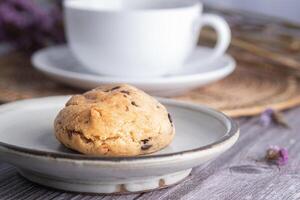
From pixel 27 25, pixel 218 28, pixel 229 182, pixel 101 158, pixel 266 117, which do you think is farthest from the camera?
pixel 27 25

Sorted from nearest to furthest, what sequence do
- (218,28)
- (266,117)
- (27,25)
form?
(266,117) < (218,28) < (27,25)

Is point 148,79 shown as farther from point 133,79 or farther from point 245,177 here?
point 245,177

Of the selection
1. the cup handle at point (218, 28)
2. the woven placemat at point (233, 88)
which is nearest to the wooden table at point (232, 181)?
the woven placemat at point (233, 88)

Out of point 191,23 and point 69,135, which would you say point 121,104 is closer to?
point 69,135

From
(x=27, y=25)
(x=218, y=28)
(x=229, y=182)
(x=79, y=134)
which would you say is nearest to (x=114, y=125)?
(x=79, y=134)

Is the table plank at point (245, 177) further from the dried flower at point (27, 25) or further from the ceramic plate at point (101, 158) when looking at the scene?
the dried flower at point (27, 25)

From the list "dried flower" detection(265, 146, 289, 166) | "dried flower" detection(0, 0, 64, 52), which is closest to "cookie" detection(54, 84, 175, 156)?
"dried flower" detection(265, 146, 289, 166)
